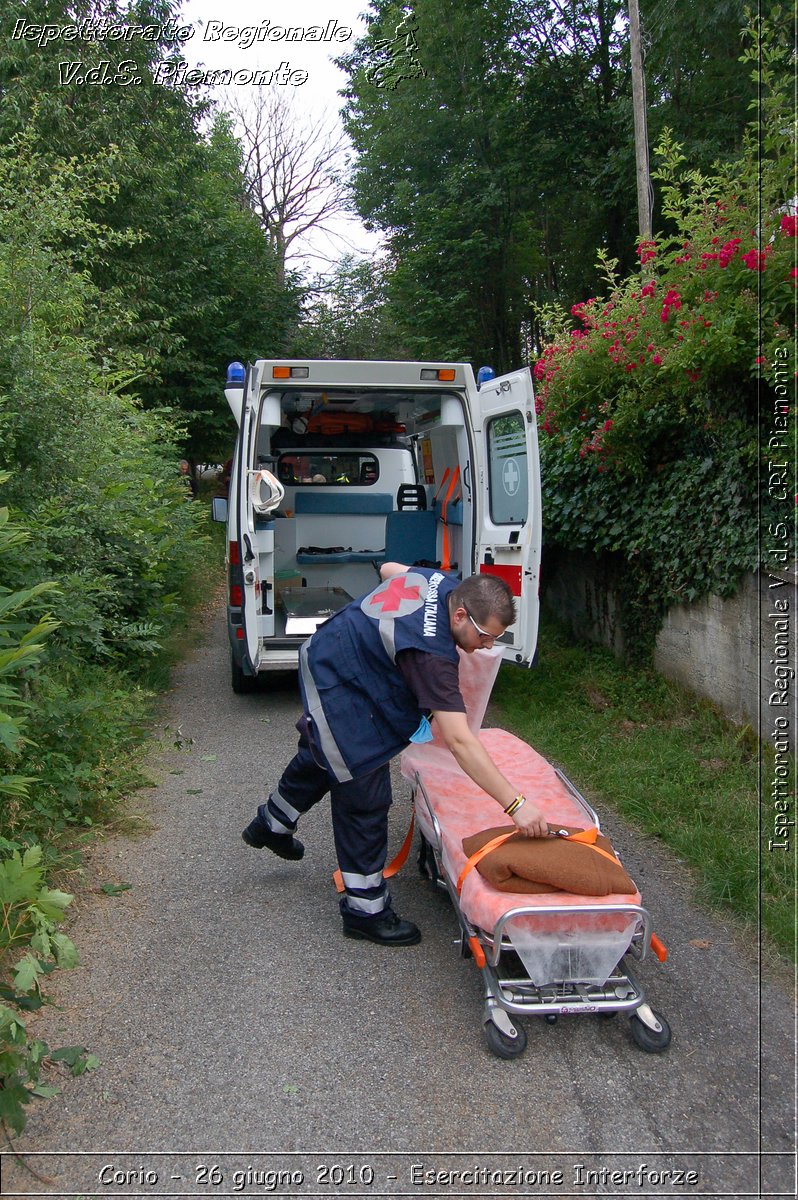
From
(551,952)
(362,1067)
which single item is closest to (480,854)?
(551,952)

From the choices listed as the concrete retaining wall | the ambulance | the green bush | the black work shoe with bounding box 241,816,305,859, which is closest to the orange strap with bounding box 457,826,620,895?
the black work shoe with bounding box 241,816,305,859

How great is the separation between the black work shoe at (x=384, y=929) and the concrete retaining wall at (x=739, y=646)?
2.27 metres

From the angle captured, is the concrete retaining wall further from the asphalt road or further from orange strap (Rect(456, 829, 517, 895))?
orange strap (Rect(456, 829, 517, 895))

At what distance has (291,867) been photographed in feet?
13.9

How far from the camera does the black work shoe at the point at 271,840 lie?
3990 mm

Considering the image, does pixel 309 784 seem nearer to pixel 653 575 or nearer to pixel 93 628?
pixel 93 628

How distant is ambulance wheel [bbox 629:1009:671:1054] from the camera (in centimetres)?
283

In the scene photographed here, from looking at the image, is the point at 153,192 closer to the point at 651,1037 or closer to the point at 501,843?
the point at 501,843

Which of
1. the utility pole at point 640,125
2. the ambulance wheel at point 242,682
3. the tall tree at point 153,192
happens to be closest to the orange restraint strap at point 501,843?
the ambulance wheel at point 242,682

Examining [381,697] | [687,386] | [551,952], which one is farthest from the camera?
[687,386]

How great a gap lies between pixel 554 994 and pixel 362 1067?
2.12 feet

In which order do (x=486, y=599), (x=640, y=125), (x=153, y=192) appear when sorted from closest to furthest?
1. (x=486, y=599)
2. (x=640, y=125)
3. (x=153, y=192)

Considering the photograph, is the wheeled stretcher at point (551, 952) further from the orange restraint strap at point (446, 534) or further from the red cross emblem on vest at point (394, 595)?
the orange restraint strap at point (446, 534)

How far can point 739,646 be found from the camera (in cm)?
508
